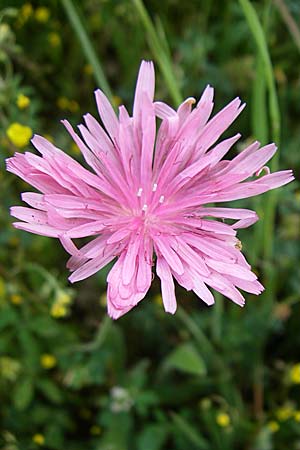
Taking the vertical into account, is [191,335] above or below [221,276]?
below

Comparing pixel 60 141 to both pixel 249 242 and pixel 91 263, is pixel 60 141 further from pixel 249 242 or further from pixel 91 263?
pixel 91 263

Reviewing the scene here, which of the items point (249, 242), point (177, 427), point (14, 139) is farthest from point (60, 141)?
point (177, 427)

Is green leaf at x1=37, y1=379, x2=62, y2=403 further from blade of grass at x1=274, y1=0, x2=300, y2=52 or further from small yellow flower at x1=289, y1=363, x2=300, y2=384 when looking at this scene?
blade of grass at x1=274, y1=0, x2=300, y2=52

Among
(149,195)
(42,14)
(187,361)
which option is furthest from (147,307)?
(42,14)

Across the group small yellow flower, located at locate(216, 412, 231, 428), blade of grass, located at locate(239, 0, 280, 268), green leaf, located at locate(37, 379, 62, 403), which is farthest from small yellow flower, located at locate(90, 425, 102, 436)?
blade of grass, located at locate(239, 0, 280, 268)

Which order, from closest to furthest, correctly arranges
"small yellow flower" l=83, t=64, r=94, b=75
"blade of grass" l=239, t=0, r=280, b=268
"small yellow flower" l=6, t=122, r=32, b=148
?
"blade of grass" l=239, t=0, r=280, b=268 → "small yellow flower" l=6, t=122, r=32, b=148 → "small yellow flower" l=83, t=64, r=94, b=75

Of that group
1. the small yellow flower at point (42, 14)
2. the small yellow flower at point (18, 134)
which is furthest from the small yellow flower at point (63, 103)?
the small yellow flower at point (18, 134)
